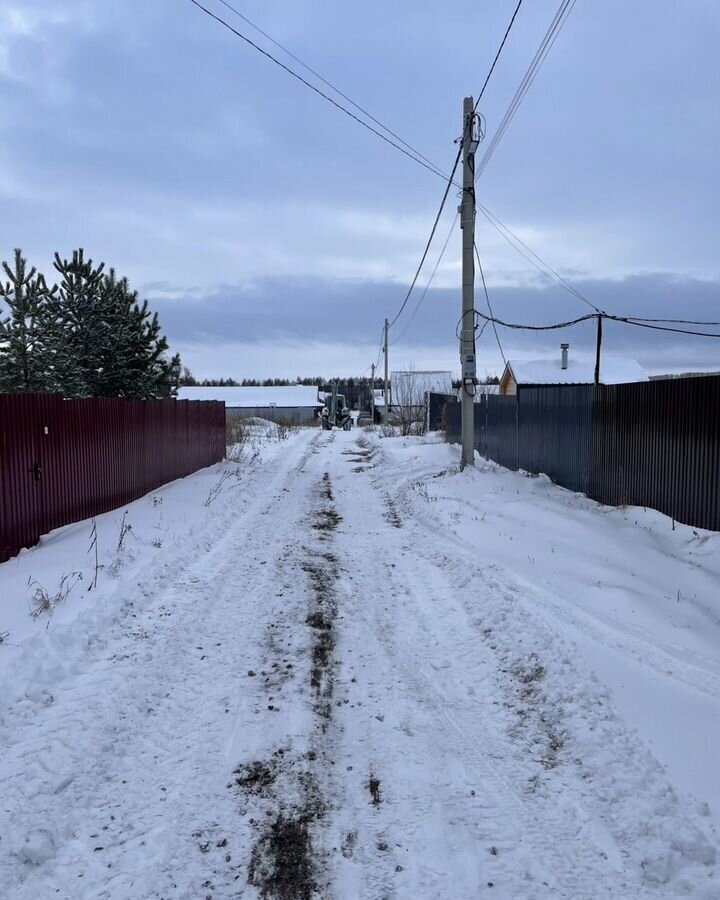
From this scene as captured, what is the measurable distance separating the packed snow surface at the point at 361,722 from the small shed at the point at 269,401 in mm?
65590

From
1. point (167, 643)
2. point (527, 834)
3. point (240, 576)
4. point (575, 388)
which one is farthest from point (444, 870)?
point (575, 388)

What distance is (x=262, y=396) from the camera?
81562 millimetres

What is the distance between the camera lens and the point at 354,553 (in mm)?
7840

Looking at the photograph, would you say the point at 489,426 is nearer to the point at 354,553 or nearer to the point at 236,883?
the point at 354,553

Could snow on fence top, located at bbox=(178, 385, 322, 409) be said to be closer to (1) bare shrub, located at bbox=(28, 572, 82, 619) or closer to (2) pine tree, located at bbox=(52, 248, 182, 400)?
(2) pine tree, located at bbox=(52, 248, 182, 400)

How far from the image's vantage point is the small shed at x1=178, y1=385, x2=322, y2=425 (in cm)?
7500

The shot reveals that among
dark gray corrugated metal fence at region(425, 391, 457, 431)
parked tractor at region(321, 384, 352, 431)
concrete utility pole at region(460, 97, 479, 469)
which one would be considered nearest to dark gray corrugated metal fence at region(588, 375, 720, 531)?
concrete utility pole at region(460, 97, 479, 469)

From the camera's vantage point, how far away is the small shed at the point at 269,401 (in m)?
75.0

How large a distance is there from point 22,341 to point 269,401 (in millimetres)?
64404

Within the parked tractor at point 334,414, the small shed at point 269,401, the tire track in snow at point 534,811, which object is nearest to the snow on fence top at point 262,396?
the small shed at point 269,401

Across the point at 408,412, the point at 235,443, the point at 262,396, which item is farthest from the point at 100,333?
the point at 262,396

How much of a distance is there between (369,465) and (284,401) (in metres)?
61.7

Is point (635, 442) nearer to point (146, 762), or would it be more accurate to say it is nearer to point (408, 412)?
point (146, 762)

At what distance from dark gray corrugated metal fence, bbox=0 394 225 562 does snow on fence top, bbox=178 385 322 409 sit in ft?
208
